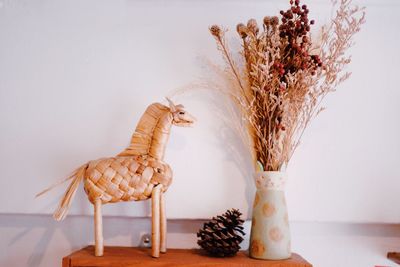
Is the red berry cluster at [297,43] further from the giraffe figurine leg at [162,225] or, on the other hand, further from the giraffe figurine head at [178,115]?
the giraffe figurine leg at [162,225]

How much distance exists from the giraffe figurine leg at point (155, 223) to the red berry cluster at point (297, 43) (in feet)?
1.28

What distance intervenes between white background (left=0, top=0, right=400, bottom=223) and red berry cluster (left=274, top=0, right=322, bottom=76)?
0.20m

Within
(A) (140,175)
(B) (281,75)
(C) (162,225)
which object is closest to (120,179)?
(A) (140,175)

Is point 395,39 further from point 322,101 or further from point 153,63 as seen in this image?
point 153,63

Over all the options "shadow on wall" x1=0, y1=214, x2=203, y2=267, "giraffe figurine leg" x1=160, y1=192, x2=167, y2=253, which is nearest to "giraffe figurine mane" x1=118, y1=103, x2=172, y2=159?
"giraffe figurine leg" x1=160, y1=192, x2=167, y2=253

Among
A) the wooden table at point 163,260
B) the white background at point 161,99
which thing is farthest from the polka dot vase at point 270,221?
the white background at point 161,99

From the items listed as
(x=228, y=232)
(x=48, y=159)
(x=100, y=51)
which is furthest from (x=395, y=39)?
(x=48, y=159)

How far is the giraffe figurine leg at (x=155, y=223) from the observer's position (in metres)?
1.05

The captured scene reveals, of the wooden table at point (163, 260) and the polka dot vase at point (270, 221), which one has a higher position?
the polka dot vase at point (270, 221)

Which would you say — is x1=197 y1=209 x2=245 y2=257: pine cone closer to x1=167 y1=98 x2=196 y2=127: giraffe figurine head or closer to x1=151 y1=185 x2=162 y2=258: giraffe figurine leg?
x1=151 y1=185 x2=162 y2=258: giraffe figurine leg

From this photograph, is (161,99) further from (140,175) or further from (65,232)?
(65,232)

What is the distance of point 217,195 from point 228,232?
0.52 feet

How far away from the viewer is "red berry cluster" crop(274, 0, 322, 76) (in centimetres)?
104

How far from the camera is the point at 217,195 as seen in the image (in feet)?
3.98
